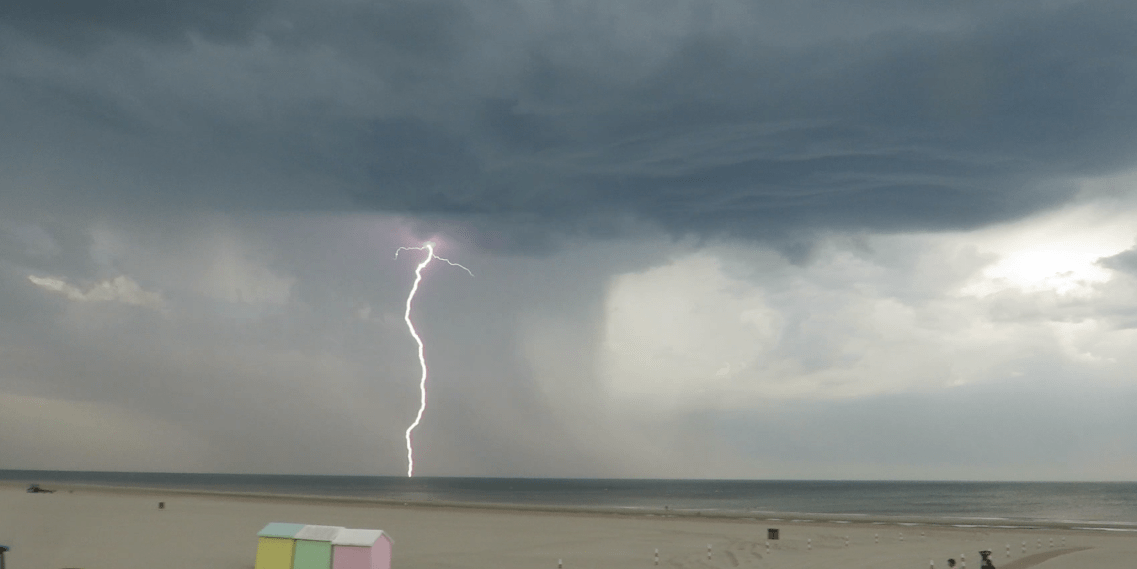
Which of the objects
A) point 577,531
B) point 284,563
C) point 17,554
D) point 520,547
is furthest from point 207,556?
point 577,531

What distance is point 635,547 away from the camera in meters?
55.6

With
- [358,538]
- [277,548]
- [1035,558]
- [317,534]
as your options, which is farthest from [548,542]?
[1035,558]

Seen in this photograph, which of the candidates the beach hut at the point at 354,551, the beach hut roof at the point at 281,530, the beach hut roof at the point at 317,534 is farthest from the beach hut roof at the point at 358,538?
the beach hut roof at the point at 281,530

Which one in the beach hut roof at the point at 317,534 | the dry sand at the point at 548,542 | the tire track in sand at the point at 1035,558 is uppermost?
the beach hut roof at the point at 317,534

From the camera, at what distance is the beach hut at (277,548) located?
111ft

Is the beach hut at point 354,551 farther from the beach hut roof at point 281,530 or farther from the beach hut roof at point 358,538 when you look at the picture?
the beach hut roof at point 281,530

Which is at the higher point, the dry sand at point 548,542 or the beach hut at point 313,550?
the beach hut at point 313,550

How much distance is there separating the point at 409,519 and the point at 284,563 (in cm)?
4878

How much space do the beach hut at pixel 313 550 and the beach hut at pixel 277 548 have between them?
28 centimetres

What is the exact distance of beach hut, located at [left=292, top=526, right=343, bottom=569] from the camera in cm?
3331

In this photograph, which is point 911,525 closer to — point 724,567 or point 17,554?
point 724,567

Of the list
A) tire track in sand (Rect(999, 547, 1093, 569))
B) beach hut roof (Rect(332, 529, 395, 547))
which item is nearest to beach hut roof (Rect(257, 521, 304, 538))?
beach hut roof (Rect(332, 529, 395, 547))

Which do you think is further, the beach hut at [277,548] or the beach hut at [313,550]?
the beach hut at [277,548]

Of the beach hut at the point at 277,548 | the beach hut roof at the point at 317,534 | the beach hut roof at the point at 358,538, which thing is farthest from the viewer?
the beach hut at the point at 277,548
